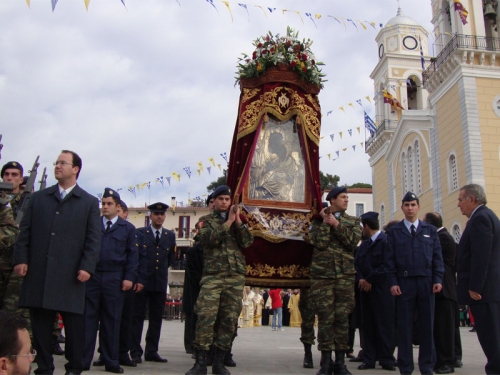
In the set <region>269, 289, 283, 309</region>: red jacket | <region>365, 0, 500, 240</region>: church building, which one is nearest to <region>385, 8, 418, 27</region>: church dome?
<region>365, 0, 500, 240</region>: church building

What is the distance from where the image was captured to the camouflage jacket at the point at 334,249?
5.89 meters

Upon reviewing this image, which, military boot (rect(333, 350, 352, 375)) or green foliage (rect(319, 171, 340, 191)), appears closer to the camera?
military boot (rect(333, 350, 352, 375))

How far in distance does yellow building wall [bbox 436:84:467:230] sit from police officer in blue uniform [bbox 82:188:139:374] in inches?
765

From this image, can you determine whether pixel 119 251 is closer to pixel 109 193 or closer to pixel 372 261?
pixel 109 193

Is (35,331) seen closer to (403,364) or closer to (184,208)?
(403,364)

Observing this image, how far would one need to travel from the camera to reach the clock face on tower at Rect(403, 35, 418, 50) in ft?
111

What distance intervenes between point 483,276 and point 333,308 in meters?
1.59

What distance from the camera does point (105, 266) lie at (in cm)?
584

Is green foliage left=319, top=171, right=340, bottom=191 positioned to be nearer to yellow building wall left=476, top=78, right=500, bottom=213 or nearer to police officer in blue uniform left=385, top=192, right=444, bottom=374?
yellow building wall left=476, top=78, right=500, bottom=213

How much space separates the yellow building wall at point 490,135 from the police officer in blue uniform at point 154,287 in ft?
60.0

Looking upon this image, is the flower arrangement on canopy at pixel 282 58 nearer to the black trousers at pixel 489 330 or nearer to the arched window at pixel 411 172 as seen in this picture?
the black trousers at pixel 489 330

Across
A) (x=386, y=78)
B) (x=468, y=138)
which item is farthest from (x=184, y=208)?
(x=468, y=138)

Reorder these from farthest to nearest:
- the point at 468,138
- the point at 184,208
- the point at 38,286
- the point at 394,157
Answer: the point at 184,208 → the point at 394,157 → the point at 468,138 → the point at 38,286

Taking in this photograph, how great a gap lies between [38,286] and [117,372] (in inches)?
63.7
